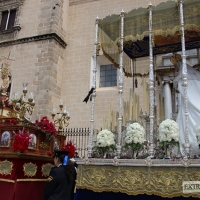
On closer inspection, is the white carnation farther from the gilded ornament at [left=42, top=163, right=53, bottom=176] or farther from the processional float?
the gilded ornament at [left=42, top=163, right=53, bottom=176]

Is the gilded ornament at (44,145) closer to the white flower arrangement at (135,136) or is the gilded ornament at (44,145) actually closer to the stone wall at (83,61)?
the white flower arrangement at (135,136)

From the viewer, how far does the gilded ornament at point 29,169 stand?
5.90 meters

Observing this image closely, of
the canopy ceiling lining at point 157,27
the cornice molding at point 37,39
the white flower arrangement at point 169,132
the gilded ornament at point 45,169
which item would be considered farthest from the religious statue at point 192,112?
the cornice molding at point 37,39

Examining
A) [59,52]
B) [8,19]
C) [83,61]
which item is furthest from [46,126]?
[8,19]

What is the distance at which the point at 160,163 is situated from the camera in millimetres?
4812

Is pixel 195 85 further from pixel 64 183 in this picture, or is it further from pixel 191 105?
pixel 64 183

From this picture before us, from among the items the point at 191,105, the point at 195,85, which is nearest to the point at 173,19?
the point at 195,85

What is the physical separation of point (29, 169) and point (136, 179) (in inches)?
101

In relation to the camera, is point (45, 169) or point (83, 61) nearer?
point (45, 169)

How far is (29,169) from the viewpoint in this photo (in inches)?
236

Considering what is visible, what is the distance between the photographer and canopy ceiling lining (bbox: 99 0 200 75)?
6277mm

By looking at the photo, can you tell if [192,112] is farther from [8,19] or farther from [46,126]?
[8,19]

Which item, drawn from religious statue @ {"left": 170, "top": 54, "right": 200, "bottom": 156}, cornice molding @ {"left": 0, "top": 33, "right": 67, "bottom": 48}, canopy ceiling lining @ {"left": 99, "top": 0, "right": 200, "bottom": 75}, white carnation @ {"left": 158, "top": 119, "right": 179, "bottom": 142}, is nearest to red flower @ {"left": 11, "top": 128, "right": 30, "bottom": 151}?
white carnation @ {"left": 158, "top": 119, "right": 179, "bottom": 142}

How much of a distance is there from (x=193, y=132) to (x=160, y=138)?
4.07 feet
